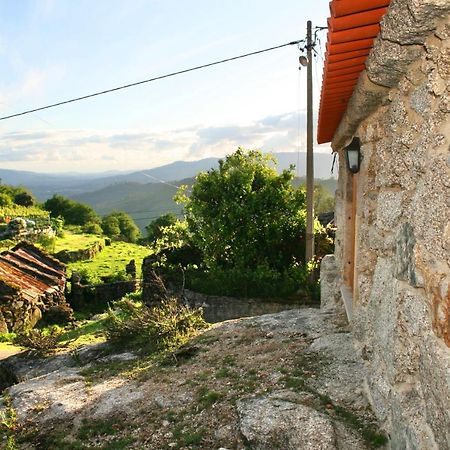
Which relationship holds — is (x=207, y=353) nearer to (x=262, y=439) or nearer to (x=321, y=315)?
(x=321, y=315)

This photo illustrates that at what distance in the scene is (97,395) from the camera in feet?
16.8

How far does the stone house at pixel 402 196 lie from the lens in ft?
7.18

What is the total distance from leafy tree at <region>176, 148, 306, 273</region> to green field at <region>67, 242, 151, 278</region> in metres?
13.3

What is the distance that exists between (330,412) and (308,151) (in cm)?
1131

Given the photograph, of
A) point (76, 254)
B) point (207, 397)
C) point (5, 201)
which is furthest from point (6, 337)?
point (5, 201)

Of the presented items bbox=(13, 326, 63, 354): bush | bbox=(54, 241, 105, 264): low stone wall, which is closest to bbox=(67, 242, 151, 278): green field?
bbox=(54, 241, 105, 264): low stone wall

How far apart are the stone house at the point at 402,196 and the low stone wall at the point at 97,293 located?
62.8ft

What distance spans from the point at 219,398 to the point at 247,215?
9.11 m

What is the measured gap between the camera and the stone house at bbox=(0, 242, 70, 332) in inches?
625

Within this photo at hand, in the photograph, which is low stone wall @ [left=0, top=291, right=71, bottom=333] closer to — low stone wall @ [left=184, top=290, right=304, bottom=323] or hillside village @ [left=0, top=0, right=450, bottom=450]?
low stone wall @ [left=184, top=290, right=304, bottom=323]

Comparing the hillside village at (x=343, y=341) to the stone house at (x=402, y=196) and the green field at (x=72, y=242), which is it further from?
the green field at (x=72, y=242)

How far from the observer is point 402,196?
9.43 ft

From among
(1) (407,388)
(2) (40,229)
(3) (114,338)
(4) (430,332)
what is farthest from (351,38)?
(2) (40,229)

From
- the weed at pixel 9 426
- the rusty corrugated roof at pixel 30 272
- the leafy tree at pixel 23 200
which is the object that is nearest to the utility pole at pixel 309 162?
the weed at pixel 9 426
